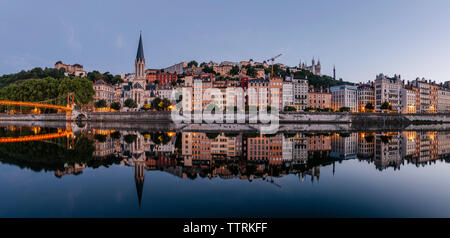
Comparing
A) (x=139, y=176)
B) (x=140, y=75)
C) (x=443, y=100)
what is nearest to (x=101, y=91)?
(x=140, y=75)

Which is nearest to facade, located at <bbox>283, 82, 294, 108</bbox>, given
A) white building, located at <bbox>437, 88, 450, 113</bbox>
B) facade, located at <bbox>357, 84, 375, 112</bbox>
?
facade, located at <bbox>357, 84, 375, 112</bbox>

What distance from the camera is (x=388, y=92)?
8288 centimetres

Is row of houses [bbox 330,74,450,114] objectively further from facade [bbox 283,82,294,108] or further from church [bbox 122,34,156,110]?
church [bbox 122,34,156,110]

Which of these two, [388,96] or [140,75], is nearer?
[388,96]

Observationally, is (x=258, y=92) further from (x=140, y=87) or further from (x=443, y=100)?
(x=443, y=100)

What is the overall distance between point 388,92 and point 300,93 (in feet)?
Result: 94.5

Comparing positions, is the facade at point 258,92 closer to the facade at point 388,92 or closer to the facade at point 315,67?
the facade at point 388,92

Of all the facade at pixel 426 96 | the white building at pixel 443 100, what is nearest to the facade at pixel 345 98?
the facade at pixel 426 96

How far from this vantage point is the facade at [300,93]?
78.0 meters

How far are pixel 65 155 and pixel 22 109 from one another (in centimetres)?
6697

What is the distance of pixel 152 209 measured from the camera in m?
5.17
